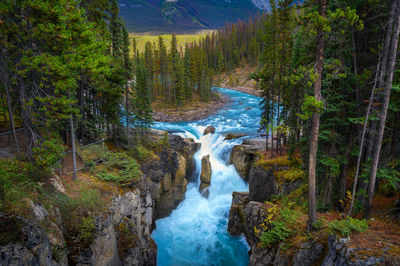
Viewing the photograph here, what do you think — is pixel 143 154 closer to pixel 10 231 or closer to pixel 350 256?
pixel 10 231

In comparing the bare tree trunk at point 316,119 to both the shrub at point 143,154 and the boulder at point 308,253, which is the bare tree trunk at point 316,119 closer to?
the boulder at point 308,253

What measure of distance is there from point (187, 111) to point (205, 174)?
1088 inches

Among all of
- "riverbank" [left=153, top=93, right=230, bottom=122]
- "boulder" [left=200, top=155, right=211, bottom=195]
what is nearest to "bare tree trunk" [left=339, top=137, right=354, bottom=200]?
"boulder" [left=200, top=155, right=211, bottom=195]

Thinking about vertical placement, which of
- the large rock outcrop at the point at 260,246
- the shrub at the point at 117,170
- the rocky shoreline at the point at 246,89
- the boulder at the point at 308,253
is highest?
the rocky shoreline at the point at 246,89

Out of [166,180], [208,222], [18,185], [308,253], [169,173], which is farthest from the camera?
[169,173]

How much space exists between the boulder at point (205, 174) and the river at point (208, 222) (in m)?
0.57

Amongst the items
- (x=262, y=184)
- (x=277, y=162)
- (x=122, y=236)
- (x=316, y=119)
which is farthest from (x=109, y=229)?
(x=277, y=162)

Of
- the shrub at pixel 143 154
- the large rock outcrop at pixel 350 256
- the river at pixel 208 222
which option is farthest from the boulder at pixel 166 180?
the large rock outcrop at pixel 350 256

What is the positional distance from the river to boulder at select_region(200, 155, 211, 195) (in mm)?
565

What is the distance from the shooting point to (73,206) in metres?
11.0

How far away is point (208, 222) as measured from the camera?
2173 centimetres

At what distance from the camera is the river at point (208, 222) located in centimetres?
1778

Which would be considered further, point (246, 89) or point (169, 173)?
point (246, 89)

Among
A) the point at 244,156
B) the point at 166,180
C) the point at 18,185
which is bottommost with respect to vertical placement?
the point at 166,180
